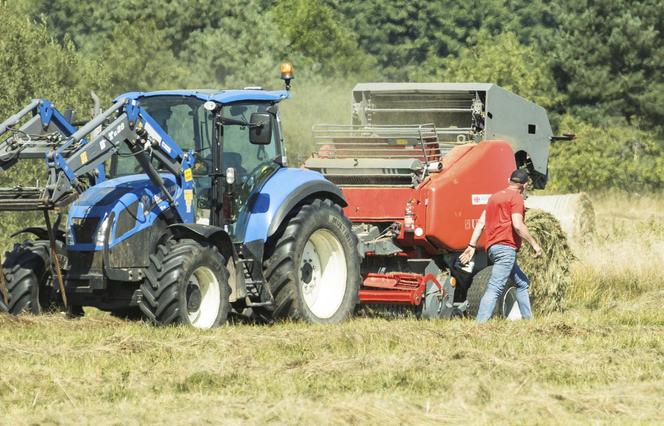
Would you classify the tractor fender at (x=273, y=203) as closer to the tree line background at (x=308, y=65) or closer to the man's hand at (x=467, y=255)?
the man's hand at (x=467, y=255)

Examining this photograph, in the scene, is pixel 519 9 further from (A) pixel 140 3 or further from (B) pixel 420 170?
(B) pixel 420 170

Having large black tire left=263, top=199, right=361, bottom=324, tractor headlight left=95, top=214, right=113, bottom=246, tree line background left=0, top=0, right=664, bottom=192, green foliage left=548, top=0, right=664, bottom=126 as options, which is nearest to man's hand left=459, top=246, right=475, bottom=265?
large black tire left=263, top=199, right=361, bottom=324

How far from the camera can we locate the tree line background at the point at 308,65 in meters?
→ 35.9

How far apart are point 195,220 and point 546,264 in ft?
18.4

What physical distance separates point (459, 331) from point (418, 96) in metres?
5.41

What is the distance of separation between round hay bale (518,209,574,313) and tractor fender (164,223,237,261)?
511 cm

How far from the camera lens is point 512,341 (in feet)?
37.1

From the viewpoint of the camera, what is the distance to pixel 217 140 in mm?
12734

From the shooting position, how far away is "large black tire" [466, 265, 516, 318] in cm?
1488

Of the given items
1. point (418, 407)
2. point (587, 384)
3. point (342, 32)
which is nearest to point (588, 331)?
point (587, 384)

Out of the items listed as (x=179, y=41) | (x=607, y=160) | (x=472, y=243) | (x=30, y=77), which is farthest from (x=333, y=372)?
(x=179, y=41)

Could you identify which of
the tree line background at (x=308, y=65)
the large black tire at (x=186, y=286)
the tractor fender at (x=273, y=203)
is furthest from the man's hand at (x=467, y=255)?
the tree line background at (x=308, y=65)

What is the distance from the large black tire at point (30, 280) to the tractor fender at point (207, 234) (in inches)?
41.0

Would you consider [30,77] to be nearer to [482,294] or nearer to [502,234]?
[482,294]
